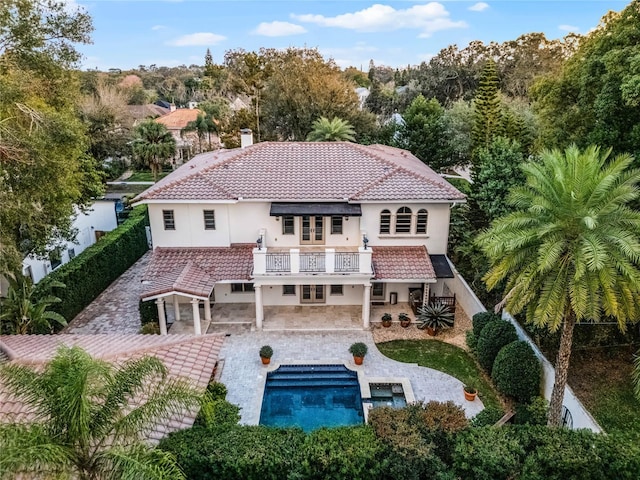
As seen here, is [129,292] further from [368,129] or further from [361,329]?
[368,129]

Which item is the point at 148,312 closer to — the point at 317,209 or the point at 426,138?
the point at 317,209

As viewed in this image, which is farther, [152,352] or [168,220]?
→ [168,220]

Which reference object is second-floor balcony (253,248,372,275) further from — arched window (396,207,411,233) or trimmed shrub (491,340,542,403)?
trimmed shrub (491,340,542,403)

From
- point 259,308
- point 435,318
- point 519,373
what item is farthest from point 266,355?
point 519,373

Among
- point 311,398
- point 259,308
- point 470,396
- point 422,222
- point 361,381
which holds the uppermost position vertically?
point 422,222

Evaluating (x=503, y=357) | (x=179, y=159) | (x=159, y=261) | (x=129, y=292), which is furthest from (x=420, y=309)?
(x=179, y=159)

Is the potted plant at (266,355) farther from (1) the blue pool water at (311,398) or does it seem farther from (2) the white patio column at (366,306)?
(2) the white patio column at (366,306)

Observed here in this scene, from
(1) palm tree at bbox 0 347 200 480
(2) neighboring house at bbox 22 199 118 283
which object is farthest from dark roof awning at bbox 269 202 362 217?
(1) palm tree at bbox 0 347 200 480
